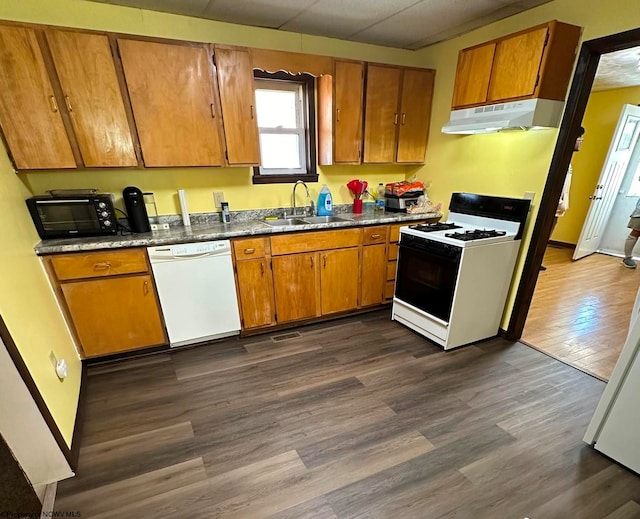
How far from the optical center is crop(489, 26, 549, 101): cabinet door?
1.96m

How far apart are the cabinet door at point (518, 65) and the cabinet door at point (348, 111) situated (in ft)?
3.51

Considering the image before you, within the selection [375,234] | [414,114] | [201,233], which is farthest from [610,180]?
[201,233]

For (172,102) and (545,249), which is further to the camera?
(545,249)

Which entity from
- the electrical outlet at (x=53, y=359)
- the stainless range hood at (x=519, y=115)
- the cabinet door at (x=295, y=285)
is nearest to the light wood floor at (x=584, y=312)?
the stainless range hood at (x=519, y=115)

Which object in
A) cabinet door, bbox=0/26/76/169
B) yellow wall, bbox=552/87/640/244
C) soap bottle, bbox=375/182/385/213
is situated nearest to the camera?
cabinet door, bbox=0/26/76/169

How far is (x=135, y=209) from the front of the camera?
230 cm

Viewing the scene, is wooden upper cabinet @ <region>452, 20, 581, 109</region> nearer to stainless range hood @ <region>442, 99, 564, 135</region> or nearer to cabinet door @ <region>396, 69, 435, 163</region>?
stainless range hood @ <region>442, 99, 564, 135</region>

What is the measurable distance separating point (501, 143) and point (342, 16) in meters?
1.63

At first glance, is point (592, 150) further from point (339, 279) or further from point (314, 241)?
point (314, 241)

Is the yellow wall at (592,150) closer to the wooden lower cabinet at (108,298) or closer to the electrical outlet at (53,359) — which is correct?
the wooden lower cabinet at (108,298)

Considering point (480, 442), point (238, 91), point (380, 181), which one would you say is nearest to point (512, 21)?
point (380, 181)

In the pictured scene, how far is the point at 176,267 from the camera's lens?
2264 millimetres

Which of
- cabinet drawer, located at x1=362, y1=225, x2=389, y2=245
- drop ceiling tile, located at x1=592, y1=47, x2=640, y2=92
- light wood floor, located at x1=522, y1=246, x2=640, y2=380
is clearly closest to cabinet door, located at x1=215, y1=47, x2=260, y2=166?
cabinet drawer, located at x1=362, y1=225, x2=389, y2=245

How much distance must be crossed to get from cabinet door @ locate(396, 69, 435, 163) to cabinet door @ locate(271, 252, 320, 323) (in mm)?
1489
